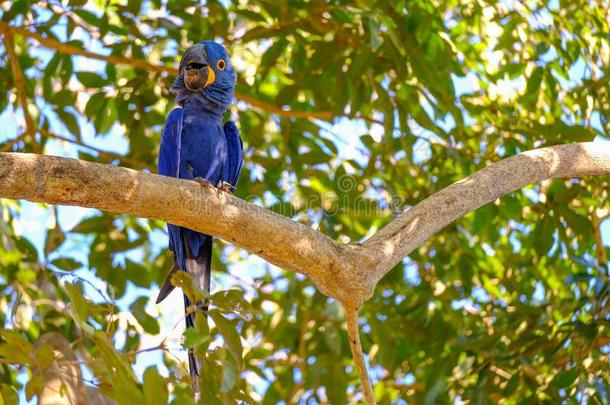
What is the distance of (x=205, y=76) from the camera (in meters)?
3.77

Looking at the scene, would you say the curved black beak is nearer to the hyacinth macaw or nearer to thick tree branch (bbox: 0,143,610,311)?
the hyacinth macaw

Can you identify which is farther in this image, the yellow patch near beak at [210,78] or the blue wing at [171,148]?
the yellow patch near beak at [210,78]

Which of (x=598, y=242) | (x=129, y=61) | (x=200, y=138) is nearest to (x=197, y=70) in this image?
(x=200, y=138)

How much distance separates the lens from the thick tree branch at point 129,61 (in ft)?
13.4

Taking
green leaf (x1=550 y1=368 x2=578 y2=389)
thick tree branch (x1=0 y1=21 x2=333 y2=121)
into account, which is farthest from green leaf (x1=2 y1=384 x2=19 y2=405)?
green leaf (x1=550 y1=368 x2=578 y2=389)

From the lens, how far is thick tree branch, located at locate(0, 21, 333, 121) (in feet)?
13.4

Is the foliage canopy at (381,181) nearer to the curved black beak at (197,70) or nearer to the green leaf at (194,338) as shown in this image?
the curved black beak at (197,70)

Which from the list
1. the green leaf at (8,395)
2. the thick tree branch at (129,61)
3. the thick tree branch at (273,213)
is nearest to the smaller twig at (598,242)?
the thick tree branch at (273,213)

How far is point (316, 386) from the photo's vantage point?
456 cm

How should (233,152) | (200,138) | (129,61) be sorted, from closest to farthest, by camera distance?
(200,138), (233,152), (129,61)

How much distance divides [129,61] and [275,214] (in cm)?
210

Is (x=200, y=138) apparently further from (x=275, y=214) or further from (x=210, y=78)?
(x=275, y=214)

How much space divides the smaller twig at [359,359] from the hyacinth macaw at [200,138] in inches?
42.3

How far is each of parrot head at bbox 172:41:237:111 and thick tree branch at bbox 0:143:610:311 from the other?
1.44m
